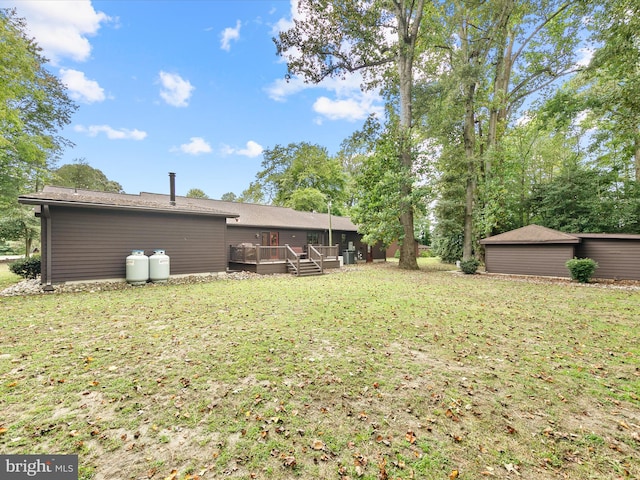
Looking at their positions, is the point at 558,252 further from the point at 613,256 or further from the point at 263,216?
the point at 263,216

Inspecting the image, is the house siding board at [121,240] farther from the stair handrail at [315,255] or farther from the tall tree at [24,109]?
the stair handrail at [315,255]

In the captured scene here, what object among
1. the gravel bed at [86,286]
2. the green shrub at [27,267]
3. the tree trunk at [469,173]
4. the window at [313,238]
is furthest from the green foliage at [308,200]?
the green shrub at [27,267]

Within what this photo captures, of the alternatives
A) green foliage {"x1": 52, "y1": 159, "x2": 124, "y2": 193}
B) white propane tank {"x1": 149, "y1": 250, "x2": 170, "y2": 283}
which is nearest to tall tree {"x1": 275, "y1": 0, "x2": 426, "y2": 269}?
white propane tank {"x1": 149, "y1": 250, "x2": 170, "y2": 283}

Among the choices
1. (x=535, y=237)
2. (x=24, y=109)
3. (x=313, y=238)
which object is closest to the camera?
(x=535, y=237)

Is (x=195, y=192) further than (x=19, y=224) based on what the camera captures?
Yes

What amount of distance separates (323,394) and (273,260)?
470 inches

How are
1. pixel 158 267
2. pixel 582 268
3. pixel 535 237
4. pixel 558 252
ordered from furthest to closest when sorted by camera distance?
pixel 535 237 < pixel 558 252 < pixel 582 268 < pixel 158 267

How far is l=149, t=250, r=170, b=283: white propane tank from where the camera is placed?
10305mm

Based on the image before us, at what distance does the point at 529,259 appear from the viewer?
1321 centimetres

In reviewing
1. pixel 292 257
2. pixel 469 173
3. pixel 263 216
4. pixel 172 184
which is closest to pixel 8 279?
pixel 172 184

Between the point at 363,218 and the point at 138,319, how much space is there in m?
13.3

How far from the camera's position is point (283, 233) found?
18547 millimetres

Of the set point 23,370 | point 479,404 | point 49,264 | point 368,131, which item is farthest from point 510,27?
point 49,264

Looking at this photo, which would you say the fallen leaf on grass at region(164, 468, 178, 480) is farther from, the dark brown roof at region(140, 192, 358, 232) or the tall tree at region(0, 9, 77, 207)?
the dark brown roof at region(140, 192, 358, 232)
